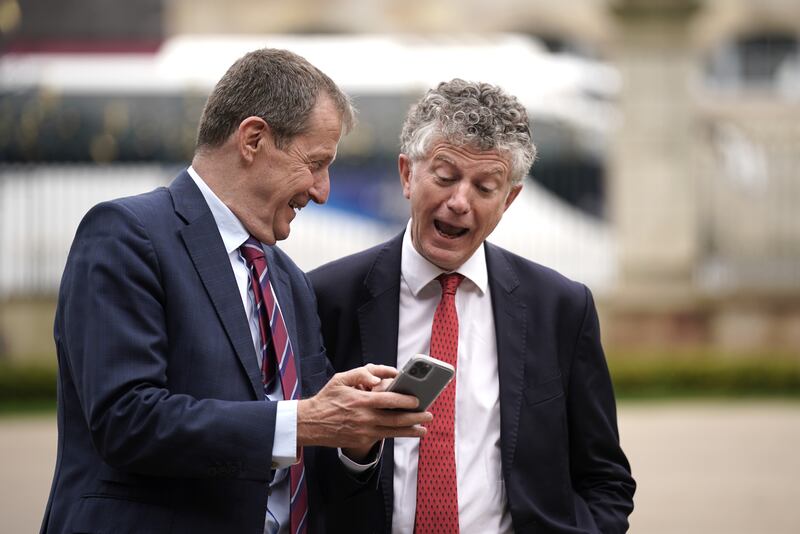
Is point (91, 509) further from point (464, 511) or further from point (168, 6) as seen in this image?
point (168, 6)

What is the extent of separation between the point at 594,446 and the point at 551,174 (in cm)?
1097

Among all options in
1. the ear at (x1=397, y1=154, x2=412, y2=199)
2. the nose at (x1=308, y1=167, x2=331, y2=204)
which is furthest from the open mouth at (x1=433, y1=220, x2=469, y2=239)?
the nose at (x1=308, y1=167, x2=331, y2=204)

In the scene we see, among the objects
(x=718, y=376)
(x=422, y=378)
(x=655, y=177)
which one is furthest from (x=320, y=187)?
(x=655, y=177)

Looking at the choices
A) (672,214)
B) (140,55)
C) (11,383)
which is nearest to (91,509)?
(11,383)

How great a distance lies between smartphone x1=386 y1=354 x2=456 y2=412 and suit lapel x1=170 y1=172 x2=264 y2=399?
32 centimetres

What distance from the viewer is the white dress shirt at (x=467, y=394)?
3.11 m

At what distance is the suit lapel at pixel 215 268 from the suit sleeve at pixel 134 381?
0.13 metres

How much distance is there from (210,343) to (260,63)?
0.65 m

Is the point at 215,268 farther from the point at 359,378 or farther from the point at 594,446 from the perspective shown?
the point at 594,446

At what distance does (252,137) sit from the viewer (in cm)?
274

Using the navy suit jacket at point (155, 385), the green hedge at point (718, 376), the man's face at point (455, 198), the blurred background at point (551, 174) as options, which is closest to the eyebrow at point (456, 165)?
the man's face at point (455, 198)

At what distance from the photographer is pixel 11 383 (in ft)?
39.8

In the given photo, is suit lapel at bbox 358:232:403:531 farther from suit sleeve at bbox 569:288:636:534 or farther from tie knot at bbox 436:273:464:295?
suit sleeve at bbox 569:288:636:534

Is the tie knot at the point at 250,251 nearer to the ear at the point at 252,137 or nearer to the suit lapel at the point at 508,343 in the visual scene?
the ear at the point at 252,137
